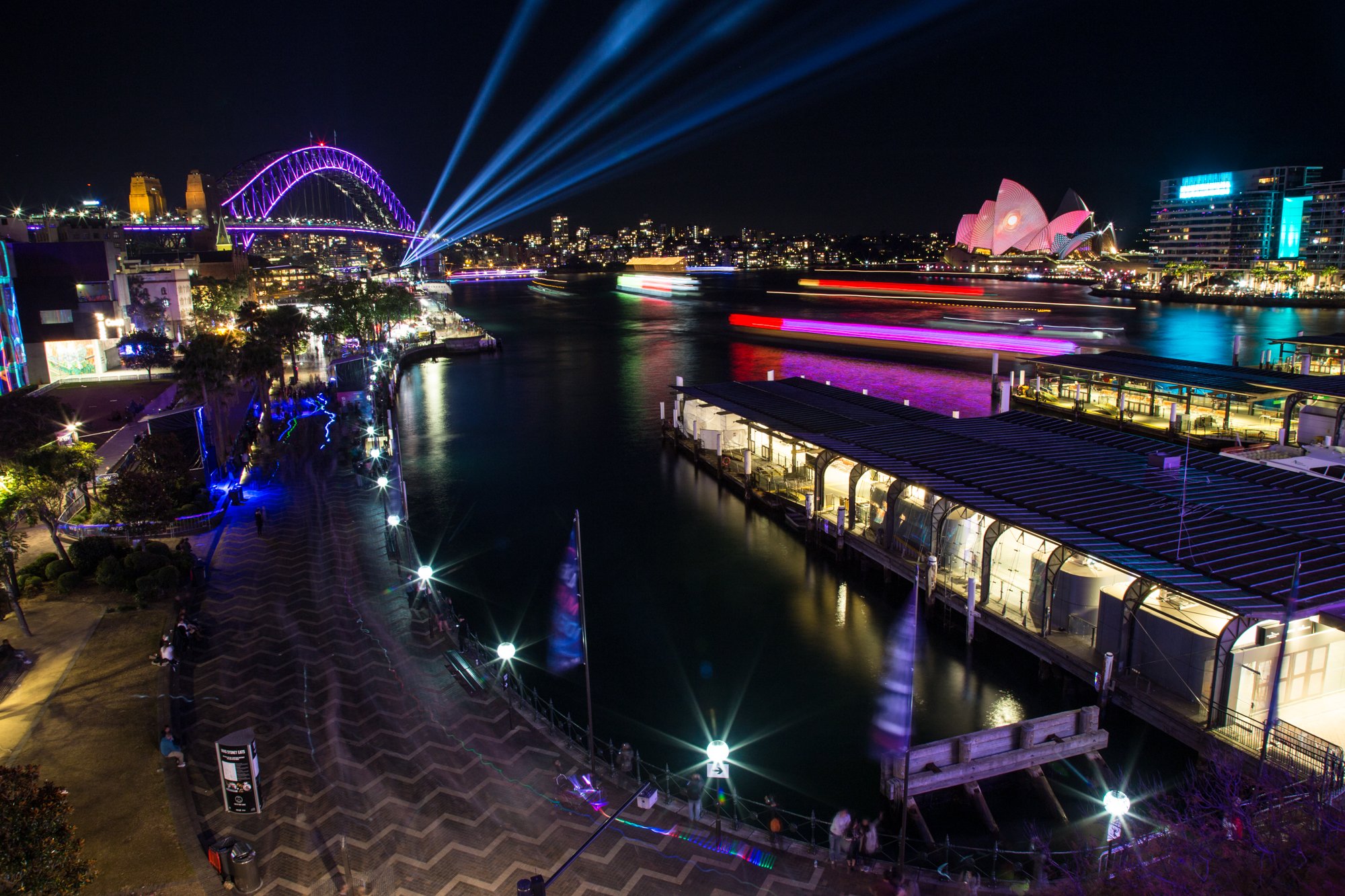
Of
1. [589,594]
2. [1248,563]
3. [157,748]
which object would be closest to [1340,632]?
[1248,563]

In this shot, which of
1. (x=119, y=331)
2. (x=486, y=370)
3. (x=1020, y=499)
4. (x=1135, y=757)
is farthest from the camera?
(x=486, y=370)

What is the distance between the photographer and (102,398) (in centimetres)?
3681

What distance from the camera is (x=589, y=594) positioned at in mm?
22484

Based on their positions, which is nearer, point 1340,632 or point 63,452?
point 1340,632

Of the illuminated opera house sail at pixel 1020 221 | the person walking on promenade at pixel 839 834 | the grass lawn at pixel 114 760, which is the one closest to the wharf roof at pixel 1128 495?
the person walking on promenade at pixel 839 834

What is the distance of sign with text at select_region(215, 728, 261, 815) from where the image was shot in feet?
34.9

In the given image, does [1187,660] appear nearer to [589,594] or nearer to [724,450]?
[589,594]

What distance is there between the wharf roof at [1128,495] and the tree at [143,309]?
4905 cm

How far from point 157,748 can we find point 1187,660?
55.9ft

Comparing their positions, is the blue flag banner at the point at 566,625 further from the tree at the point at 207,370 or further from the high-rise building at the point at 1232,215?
the high-rise building at the point at 1232,215

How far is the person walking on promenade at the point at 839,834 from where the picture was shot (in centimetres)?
1051

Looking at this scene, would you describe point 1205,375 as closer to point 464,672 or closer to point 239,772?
point 464,672

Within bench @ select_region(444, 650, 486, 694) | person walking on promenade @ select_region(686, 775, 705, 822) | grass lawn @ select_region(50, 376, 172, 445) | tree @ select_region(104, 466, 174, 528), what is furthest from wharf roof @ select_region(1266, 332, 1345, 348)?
grass lawn @ select_region(50, 376, 172, 445)

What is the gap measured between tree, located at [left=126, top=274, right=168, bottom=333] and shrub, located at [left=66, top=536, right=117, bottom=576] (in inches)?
1667
